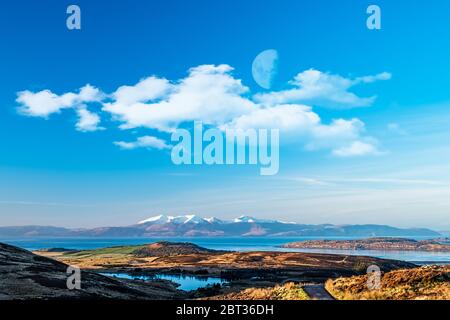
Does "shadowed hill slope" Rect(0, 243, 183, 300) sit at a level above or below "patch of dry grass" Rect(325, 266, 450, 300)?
below

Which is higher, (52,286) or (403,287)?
(403,287)

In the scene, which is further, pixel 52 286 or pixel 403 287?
pixel 52 286

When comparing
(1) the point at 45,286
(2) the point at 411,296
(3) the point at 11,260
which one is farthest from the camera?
(3) the point at 11,260

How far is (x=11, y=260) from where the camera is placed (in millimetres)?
73000

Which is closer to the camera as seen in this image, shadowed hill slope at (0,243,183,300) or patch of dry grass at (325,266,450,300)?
patch of dry grass at (325,266,450,300)

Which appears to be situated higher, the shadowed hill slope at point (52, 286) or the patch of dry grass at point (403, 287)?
the patch of dry grass at point (403, 287)

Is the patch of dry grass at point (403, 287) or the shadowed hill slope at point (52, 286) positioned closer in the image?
the patch of dry grass at point (403, 287)
